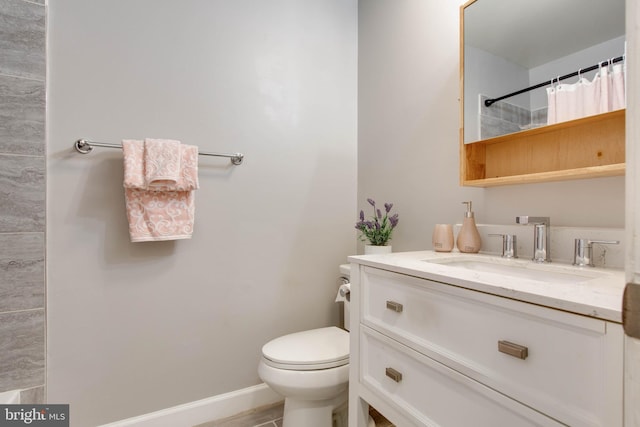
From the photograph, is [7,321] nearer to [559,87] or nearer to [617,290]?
[617,290]

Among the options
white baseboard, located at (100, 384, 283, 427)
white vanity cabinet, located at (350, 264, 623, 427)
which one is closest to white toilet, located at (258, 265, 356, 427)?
white vanity cabinet, located at (350, 264, 623, 427)

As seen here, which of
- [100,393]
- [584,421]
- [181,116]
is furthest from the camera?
[181,116]

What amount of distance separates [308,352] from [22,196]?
4.26 ft

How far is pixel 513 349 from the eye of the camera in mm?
645

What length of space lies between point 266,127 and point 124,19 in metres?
0.77

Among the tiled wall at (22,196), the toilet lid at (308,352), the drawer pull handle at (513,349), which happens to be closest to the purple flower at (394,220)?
the toilet lid at (308,352)

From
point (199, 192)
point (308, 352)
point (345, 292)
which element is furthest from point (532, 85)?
point (199, 192)

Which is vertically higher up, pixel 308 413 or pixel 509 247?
pixel 509 247

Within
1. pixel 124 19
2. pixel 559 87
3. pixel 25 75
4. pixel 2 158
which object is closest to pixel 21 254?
pixel 2 158

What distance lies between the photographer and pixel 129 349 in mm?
1398

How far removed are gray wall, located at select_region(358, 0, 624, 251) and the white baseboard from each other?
1081 millimetres

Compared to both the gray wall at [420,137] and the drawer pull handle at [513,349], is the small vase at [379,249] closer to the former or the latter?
the gray wall at [420,137]

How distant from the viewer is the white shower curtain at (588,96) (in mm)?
877

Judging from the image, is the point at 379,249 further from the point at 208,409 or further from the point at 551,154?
the point at 208,409
